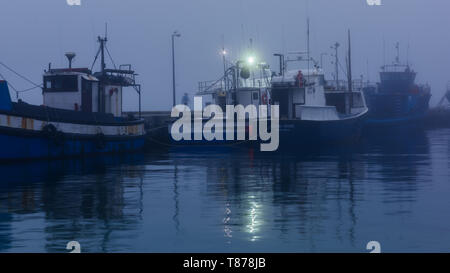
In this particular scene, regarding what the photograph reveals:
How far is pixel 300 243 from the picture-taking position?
12.8 m

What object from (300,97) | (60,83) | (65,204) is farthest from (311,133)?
(65,204)

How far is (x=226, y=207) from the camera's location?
692 inches

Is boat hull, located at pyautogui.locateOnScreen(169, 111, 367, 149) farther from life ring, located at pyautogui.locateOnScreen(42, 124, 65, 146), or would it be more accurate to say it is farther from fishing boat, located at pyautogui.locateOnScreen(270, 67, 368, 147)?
life ring, located at pyautogui.locateOnScreen(42, 124, 65, 146)

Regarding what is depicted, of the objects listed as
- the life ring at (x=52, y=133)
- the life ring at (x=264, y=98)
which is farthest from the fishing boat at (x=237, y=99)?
the life ring at (x=52, y=133)

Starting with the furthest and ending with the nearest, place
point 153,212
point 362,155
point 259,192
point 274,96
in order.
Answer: point 274,96
point 362,155
point 259,192
point 153,212

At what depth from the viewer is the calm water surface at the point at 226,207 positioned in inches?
512

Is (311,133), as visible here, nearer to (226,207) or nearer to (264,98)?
(264,98)

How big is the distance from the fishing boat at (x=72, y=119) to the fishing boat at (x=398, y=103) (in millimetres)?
34902

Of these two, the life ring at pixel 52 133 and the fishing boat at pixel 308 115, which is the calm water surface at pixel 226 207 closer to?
the life ring at pixel 52 133

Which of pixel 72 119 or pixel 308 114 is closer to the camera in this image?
pixel 72 119

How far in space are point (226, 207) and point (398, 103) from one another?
76.5m
